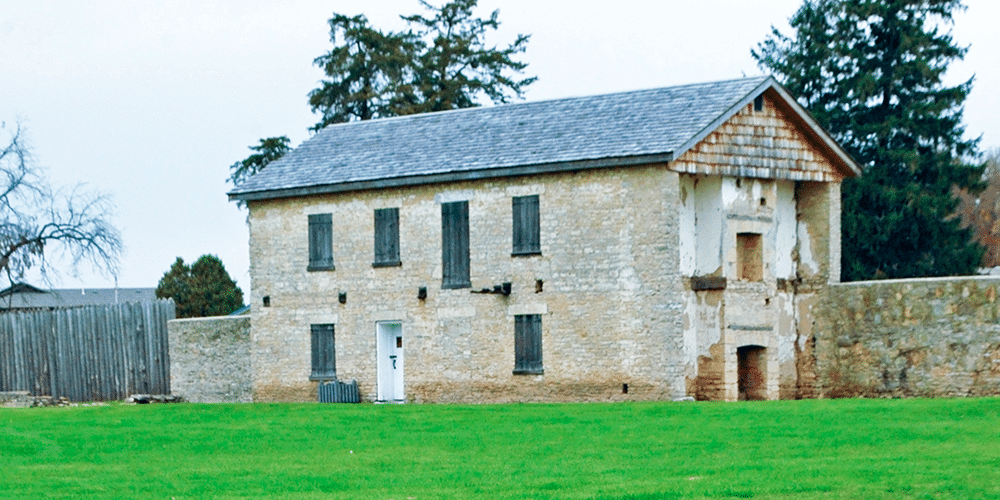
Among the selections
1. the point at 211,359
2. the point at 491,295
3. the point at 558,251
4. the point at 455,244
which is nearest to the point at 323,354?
the point at 211,359

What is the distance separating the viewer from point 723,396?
108 feet

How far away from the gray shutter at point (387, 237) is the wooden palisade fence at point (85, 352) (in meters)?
6.79

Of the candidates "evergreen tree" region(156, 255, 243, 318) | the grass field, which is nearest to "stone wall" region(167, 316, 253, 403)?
the grass field

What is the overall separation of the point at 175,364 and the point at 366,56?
70.9 ft

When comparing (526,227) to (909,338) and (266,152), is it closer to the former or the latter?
(909,338)

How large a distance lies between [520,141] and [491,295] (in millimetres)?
3249

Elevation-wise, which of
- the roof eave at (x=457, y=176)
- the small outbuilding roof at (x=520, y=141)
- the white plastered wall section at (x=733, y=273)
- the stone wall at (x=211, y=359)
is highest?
the small outbuilding roof at (x=520, y=141)

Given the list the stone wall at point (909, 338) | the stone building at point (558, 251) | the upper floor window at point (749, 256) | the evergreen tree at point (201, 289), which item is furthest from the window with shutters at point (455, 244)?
the evergreen tree at point (201, 289)

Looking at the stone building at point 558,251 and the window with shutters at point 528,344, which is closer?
the stone building at point 558,251

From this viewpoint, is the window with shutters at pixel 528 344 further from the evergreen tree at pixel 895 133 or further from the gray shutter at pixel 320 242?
the evergreen tree at pixel 895 133

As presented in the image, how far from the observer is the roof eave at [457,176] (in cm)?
3225

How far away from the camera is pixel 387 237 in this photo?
36219 mm

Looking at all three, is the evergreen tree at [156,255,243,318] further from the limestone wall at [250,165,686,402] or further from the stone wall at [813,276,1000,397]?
the stone wall at [813,276,1000,397]

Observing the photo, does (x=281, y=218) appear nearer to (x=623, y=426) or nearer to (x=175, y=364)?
(x=175, y=364)
